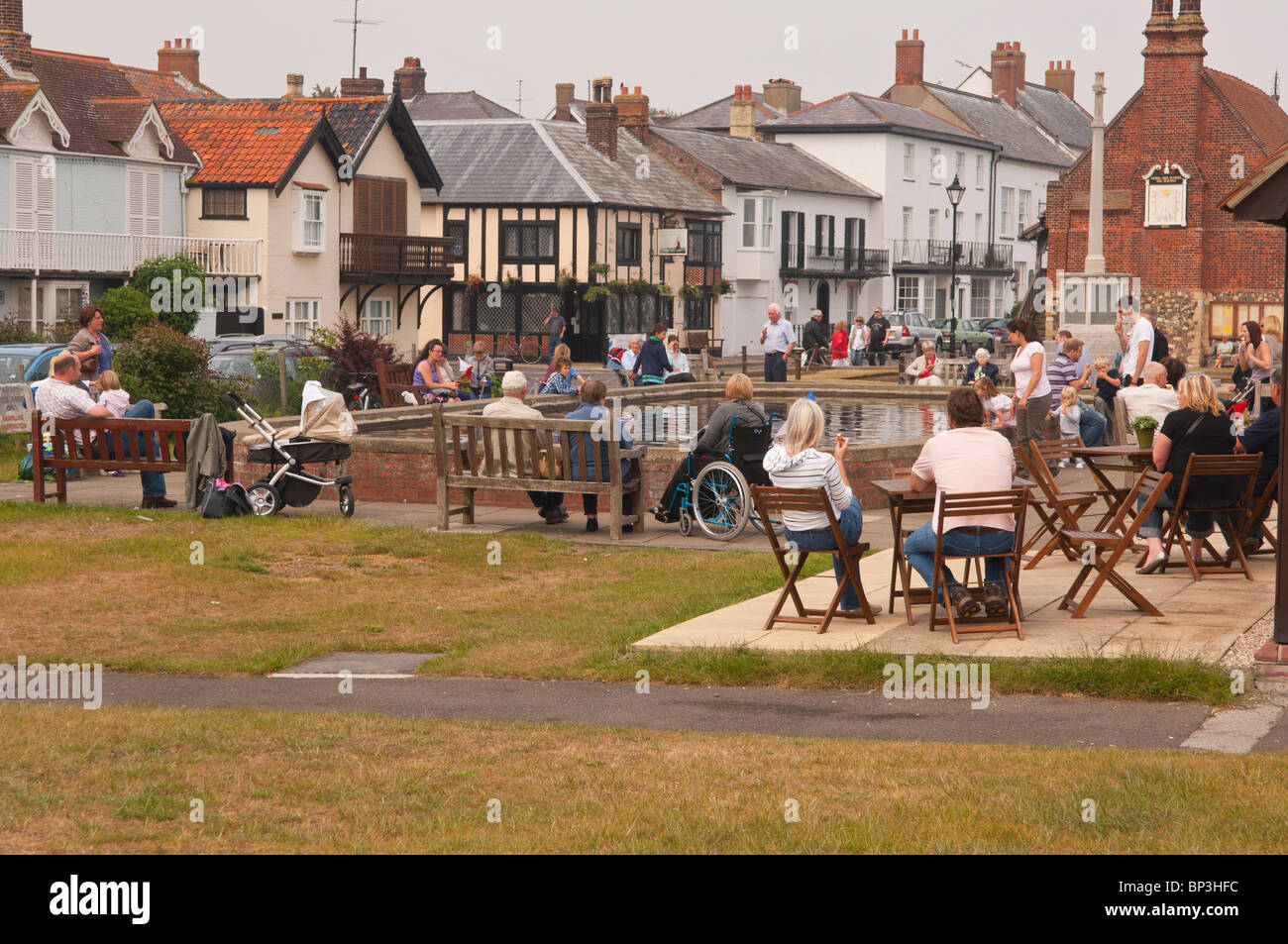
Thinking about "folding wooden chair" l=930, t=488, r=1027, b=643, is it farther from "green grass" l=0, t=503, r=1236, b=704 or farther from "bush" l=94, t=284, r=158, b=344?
"bush" l=94, t=284, r=158, b=344

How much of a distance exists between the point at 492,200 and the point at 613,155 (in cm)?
612

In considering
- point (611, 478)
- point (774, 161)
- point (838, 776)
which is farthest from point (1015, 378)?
point (774, 161)

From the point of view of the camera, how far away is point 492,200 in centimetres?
5519

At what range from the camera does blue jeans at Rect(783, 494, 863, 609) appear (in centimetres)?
1031

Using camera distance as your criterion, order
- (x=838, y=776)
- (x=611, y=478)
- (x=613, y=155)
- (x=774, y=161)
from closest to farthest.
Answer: (x=838, y=776) < (x=611, y=478) < (x=613, y=155) < (x=774, y=161)

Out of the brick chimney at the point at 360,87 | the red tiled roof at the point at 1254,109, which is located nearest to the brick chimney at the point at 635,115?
the brick chimney at the point at 360,87

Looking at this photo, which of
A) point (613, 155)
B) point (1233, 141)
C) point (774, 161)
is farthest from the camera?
point (774, 161)

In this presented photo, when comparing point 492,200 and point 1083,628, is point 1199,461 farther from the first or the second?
point 492,200

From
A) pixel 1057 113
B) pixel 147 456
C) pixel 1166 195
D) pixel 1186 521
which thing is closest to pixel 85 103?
pixel 147 456

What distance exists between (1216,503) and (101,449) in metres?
10.3

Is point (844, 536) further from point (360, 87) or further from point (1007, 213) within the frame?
point (1007, 213)

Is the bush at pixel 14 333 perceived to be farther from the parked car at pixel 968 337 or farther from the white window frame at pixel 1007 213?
the white window frame at pixel 1007 213

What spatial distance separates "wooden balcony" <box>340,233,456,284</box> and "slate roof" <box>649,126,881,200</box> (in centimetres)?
1610

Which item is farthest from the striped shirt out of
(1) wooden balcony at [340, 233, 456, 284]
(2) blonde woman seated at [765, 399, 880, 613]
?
(1) wooden balcony at [340, 233, 456, 284]
